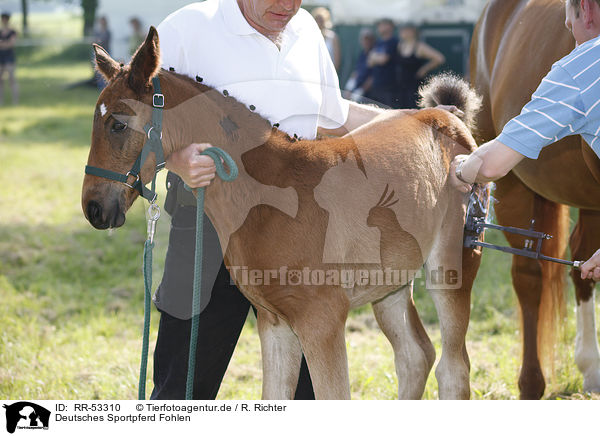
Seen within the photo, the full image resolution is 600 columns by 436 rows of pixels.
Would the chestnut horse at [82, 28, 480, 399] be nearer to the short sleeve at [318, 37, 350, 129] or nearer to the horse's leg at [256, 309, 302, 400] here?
the horse's leg at [256, 309, 302, 400]

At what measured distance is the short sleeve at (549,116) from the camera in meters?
1.98

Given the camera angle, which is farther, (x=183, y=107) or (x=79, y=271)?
(x=79, y=271)

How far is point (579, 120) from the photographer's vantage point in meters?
2.04

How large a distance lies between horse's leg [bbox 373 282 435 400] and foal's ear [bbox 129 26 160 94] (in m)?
1.45

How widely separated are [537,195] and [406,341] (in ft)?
4.00

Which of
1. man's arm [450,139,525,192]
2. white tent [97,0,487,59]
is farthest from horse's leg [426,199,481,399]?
white tent [97,0,487,59]

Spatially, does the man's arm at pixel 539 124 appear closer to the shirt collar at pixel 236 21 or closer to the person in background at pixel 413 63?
the shirt collar at pixel 236 21

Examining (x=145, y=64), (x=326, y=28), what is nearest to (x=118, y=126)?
(x=145, y=64)

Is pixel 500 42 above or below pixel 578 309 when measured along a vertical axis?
above

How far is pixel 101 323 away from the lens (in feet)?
14.1

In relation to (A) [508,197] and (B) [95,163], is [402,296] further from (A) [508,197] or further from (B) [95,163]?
(B) [95,163]

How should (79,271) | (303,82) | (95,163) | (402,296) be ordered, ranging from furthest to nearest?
(79,271)
(402,296)
(303,82)
(95,163)
